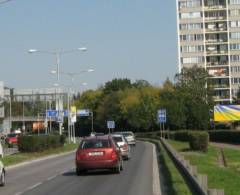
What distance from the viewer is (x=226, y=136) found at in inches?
3002

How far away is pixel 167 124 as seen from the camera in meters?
109

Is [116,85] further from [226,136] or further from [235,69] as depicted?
[226,136]

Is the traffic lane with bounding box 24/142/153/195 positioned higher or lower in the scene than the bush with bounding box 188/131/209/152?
lower

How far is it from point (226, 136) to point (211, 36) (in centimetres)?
7801

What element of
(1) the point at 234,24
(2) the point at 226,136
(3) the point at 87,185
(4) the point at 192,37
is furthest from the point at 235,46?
(3) the point at 87,185

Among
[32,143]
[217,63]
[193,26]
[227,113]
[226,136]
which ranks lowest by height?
[32,143]

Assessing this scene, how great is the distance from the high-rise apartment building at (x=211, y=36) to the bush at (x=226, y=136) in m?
68.0

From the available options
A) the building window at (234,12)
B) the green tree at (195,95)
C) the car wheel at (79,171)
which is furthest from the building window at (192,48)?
the car wheel at (79,171)

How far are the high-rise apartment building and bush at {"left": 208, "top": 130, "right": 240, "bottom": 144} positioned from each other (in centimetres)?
6800

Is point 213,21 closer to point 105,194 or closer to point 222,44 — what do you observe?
point 222,44

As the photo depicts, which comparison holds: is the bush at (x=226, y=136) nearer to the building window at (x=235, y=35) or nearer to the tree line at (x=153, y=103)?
the tree line at (x=153, y=103)

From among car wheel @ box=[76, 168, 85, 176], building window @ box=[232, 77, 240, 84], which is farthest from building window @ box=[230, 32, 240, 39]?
car wheel @ box=[76, 168, 85, 176]

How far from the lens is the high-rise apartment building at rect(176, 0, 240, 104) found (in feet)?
490

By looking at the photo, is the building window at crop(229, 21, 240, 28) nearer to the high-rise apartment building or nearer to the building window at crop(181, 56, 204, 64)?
the high-rise apartment building
